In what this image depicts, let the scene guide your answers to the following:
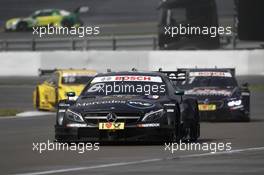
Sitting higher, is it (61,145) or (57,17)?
(57,17)

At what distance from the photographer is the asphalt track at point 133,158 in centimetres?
1350

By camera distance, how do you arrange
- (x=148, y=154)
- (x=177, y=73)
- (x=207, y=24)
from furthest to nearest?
1. (x=207, y=24)
2. (x=177, y=73)
3. (x=148, y=154)

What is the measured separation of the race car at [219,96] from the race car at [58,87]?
369cm

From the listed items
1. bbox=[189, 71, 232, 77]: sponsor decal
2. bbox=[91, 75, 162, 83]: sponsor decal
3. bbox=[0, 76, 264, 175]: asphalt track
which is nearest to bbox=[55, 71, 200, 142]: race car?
bbox=[0, 76, 264, 175]: asphalt track

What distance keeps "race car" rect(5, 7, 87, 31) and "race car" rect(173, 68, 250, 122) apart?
29335 millimetres

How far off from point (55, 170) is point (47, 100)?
16.2 metres

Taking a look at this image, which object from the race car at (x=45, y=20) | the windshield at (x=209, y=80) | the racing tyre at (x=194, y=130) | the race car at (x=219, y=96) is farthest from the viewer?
the race car at (x=45, y=20)

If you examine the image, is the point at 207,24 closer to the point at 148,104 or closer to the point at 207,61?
the point at 207,61

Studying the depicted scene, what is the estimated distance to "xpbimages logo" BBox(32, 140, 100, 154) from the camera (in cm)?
1662

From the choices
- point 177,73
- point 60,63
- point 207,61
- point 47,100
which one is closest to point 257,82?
point 207,61

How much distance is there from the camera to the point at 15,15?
55250mm

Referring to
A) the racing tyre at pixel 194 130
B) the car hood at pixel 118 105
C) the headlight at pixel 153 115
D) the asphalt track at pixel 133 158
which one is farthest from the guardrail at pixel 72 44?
the headlight at pixel 153 115

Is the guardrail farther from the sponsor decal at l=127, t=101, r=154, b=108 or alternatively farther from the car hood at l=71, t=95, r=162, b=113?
the sponsor decal at l=127, t=101, r=154, b=108

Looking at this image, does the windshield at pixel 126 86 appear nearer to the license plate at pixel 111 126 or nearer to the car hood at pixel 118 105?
the car hood at pixel 118 105
